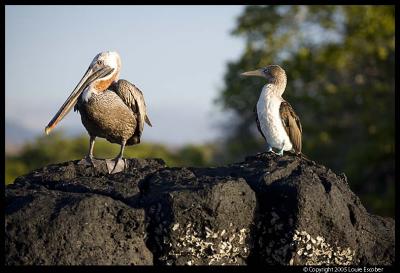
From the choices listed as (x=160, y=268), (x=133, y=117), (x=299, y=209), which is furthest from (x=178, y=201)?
(x=133, y=117)

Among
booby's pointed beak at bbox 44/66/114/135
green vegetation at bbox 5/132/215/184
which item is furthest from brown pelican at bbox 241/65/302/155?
green vegetation at bbox 5/132/215/184

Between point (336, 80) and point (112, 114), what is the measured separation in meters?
22.4

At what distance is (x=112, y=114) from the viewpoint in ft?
29.5

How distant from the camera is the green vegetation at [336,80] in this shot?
1047 inches

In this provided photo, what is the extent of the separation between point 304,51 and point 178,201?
2222cm

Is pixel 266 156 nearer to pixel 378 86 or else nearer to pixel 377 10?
pixel 378 86

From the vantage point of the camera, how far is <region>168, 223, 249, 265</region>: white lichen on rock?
706 centimetres

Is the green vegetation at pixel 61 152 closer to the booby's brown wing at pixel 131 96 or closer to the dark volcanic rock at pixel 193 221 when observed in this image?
the booby's brown wing at pixel 131 96

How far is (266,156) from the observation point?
8320 mm

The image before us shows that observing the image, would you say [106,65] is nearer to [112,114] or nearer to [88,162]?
[112,114]

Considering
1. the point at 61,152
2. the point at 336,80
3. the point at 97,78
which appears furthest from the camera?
the point at 61,152

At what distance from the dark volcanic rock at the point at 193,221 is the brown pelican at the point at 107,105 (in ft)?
3.91

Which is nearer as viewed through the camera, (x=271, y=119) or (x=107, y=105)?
(x=107, y=105)

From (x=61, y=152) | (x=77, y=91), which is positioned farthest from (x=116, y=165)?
(x=61, y=152)
